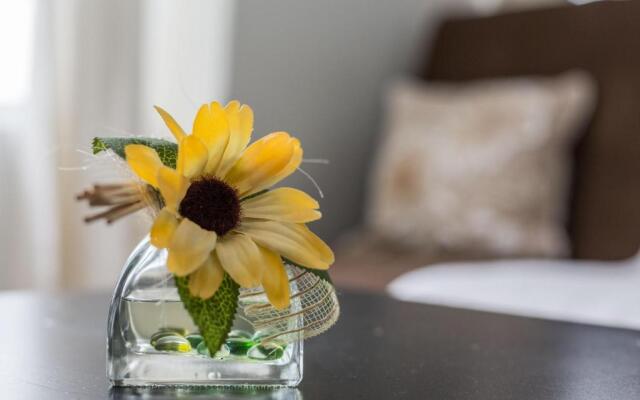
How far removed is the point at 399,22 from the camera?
8.83 feet

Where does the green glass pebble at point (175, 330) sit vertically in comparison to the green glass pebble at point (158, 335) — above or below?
above

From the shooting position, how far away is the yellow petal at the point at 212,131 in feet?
1.95

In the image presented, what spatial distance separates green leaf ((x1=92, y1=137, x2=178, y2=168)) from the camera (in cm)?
60

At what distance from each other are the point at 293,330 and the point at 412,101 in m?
1.76

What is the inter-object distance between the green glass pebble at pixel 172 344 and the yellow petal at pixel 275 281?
0.08m

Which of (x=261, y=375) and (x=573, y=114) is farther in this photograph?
(x=573, y=114)

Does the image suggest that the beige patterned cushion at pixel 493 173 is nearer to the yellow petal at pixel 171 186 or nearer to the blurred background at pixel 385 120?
the blurred background at pixel 385 120

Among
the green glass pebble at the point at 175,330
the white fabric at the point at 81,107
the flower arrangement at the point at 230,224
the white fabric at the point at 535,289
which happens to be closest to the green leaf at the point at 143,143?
the flower arrangement at the point at 230,224

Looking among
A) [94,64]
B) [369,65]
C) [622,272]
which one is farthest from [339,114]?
[622,272]

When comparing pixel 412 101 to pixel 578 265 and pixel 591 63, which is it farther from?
pixel 578 265

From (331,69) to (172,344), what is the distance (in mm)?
1948

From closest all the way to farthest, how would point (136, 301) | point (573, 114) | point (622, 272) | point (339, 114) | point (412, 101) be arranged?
point (136, 301) → point (622, 272) → point (573, 114) → point (412, 101) → point (339, 114)

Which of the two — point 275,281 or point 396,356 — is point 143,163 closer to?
point 275,281

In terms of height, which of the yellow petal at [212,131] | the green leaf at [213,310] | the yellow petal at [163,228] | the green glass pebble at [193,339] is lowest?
the green glass pebble at [193,339]
